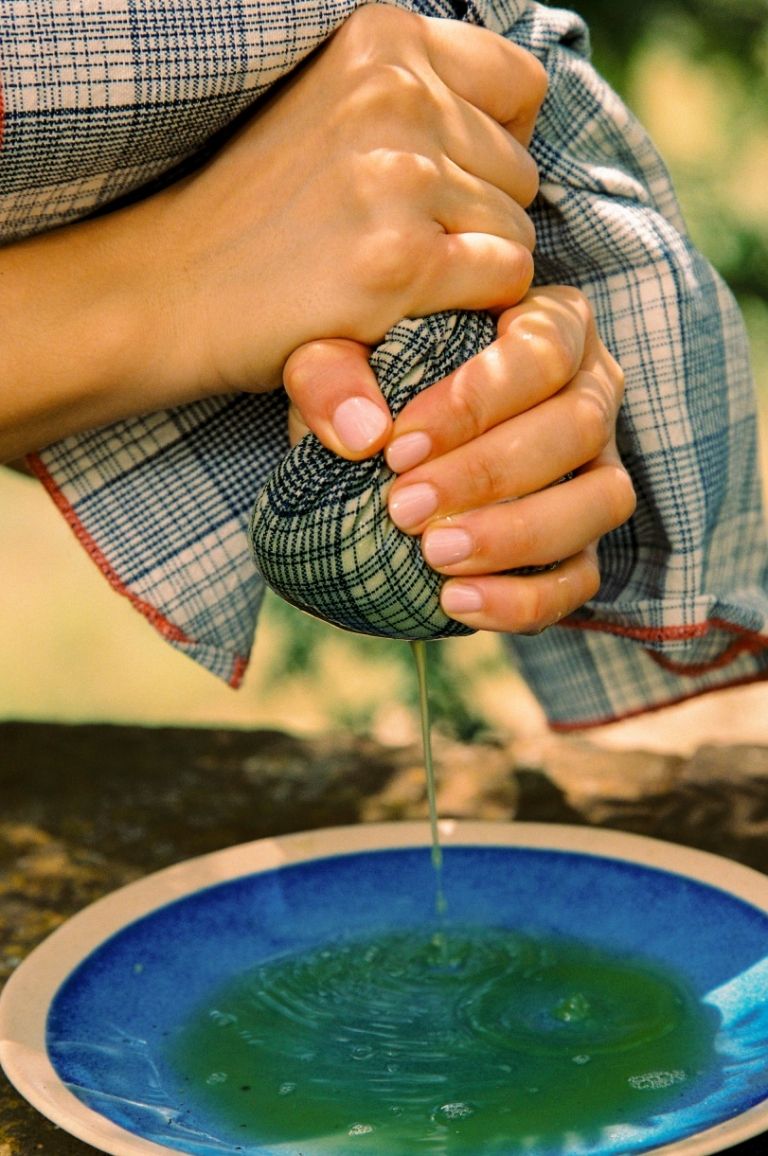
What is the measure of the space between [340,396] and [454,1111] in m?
0.46

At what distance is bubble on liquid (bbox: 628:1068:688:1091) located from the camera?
88 cm

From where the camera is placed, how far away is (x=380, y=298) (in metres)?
0.92

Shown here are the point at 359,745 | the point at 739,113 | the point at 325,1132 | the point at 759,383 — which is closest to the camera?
the point at 325,1132

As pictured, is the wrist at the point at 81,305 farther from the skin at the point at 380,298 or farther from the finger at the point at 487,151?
the finger at the point at 487,151

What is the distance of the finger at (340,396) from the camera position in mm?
868

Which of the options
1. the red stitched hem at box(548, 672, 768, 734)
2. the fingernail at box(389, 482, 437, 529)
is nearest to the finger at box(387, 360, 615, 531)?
the fingernail at box(389, 482, 437, 529)

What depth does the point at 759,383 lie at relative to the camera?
2.79 metres

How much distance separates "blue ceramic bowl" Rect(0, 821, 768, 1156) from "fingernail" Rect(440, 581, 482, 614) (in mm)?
332

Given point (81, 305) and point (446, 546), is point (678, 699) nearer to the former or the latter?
point (446, 546)

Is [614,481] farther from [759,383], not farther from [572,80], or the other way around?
[759,383]

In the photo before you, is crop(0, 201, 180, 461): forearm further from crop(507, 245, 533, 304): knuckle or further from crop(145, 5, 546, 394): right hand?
crop(507, 245, 533, 304): knuckle

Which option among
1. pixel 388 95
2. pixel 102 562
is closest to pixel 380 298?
pixel 388 95

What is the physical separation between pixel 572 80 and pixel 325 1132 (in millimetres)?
804

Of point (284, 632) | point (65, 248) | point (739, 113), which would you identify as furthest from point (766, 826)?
point (739, 113)
